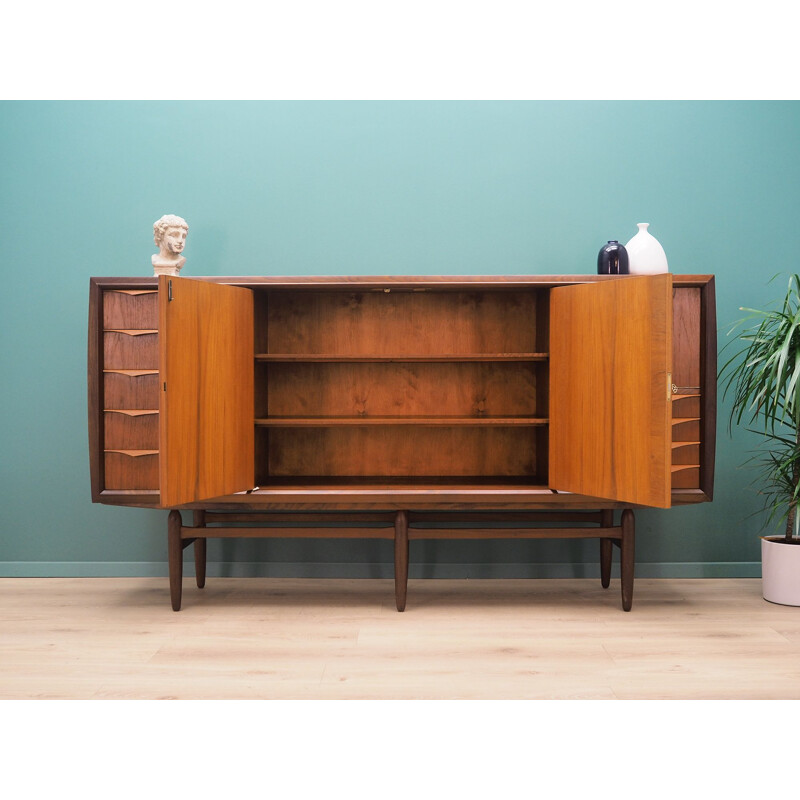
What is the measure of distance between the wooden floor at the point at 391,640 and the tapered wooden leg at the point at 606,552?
0.05 metres

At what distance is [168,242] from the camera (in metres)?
2.65

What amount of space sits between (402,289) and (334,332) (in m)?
0.41

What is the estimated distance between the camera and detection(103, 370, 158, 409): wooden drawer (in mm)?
2510

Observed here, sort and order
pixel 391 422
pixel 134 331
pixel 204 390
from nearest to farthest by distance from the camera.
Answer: pixel 204 390 < pixel 134 331 < pixel 391 422

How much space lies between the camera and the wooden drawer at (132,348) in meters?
2.51

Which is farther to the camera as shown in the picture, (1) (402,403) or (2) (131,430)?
(1) (402,403)

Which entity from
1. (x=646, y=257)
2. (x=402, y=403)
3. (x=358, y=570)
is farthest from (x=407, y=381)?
(x=646, y=257)

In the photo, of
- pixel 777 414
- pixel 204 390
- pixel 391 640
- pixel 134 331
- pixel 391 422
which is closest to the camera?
pixel 391 640

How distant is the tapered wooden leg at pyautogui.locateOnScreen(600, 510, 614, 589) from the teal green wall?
0.49 feet

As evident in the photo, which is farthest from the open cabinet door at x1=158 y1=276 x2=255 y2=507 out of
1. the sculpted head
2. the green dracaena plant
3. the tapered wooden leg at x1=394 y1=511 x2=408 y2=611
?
the green dracaena plant

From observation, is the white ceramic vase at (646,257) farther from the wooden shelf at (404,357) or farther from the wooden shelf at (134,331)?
the wooden shelf at (134,331)

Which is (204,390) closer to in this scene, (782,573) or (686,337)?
(686,337)

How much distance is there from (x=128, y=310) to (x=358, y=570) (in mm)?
1504

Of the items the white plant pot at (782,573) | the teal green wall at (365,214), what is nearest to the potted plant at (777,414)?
the white plant pot at (782,573)
